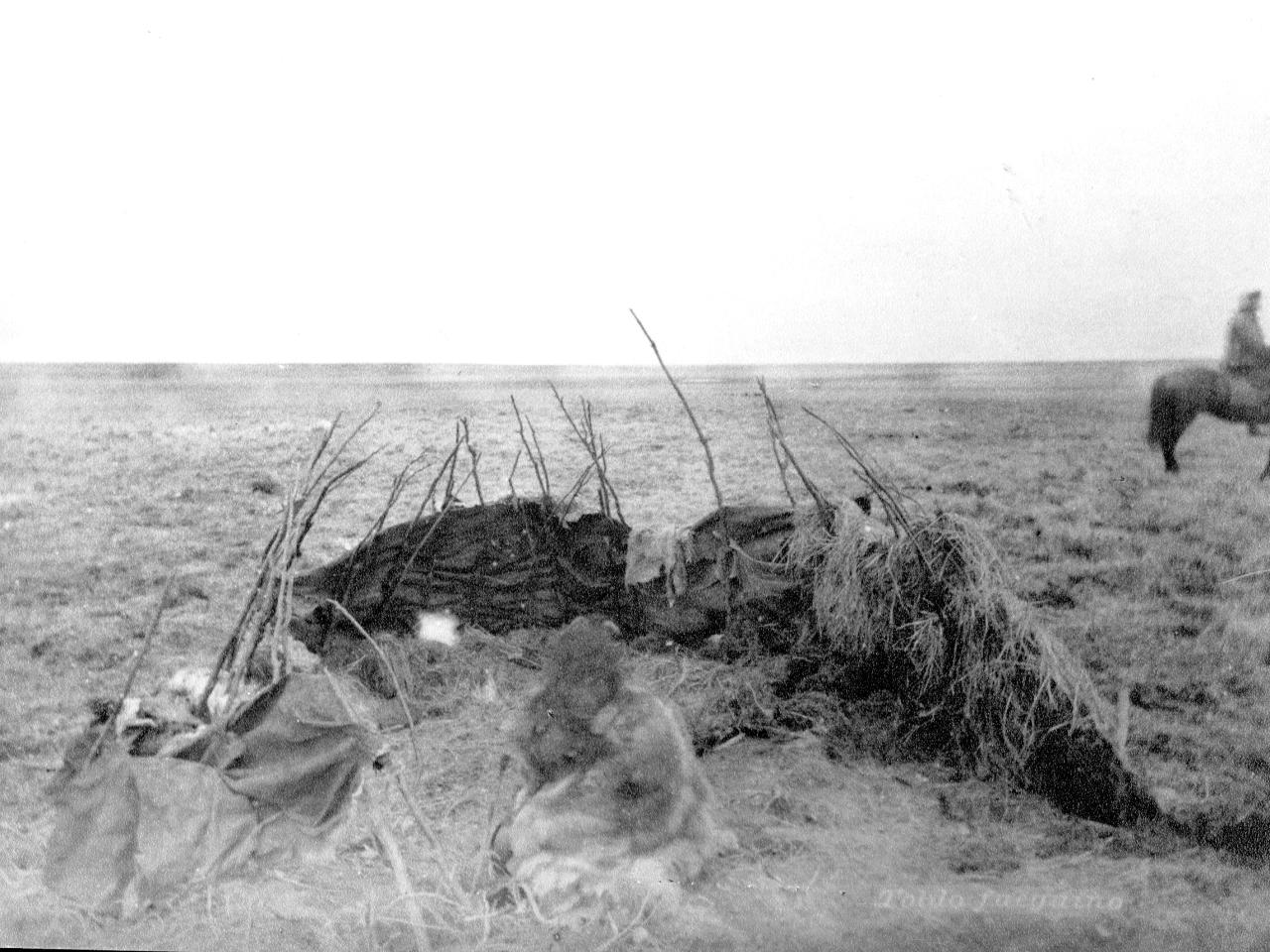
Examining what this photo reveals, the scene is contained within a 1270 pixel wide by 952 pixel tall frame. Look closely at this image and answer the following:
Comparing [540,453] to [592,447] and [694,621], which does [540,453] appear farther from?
[694,621]

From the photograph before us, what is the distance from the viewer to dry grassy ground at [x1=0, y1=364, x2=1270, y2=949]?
12.7ft

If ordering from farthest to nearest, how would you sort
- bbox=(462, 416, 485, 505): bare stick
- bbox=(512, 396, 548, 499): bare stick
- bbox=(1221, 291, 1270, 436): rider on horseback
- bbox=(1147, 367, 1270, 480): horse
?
bbox=(512, 396, 548, 499): bare stick, bbox=(462, 416, 485, 505): bare stick, bbox=(1147, 367, 1270, 480): horse, bbox=(1221, 291, 1270, 436): rider on horseback

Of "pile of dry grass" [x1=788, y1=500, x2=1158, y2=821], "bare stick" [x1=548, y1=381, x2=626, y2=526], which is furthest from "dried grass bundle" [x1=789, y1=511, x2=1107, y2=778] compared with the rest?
"bare stick" [x1=548, y1=381, x2=626, y2=526]

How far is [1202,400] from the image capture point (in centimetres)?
487

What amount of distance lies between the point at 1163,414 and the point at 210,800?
4544 mm

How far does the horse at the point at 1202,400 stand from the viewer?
190 inches

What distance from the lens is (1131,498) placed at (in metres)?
5.32

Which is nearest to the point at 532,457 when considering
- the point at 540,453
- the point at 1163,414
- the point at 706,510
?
the point at 540,453

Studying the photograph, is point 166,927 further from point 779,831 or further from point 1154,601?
point 1154,601

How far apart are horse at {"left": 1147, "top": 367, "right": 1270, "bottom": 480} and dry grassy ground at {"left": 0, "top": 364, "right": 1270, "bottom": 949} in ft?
0.28

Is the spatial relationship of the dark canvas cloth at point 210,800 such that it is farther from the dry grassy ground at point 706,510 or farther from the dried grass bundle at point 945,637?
the dried grass bundle at point 945,637

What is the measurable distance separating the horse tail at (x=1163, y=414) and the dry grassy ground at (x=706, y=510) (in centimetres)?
7

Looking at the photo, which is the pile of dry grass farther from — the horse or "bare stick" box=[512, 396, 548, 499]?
"bare stick" box=[512, 396, 548, 499]

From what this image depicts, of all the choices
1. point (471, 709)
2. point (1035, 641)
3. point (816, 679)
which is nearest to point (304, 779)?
point (471, 709)
